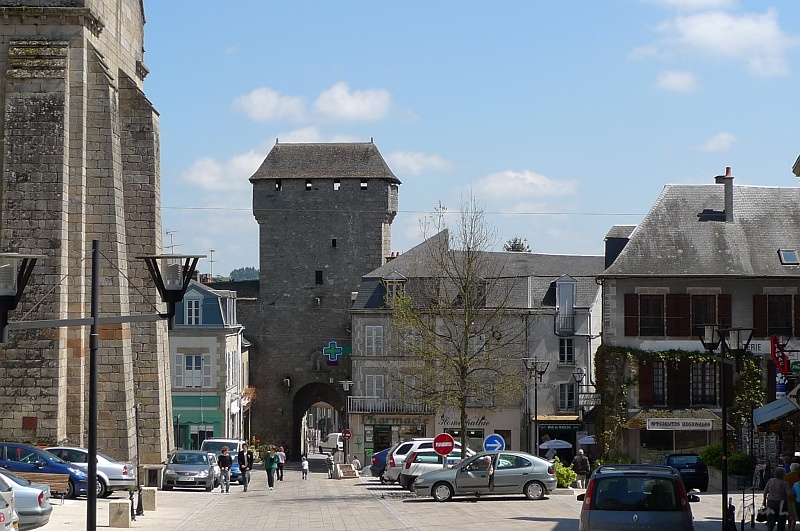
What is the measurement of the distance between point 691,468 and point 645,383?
25.9 feet

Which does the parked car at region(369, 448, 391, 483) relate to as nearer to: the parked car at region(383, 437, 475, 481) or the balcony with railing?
the parked car at region(383, 437, 475, 481)

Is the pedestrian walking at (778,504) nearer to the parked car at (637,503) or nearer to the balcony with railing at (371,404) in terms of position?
the parked car at (637,503)

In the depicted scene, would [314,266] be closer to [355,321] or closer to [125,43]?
[355,321]

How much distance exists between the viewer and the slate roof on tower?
210 feet

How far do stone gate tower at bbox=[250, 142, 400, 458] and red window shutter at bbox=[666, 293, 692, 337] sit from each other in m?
25.9

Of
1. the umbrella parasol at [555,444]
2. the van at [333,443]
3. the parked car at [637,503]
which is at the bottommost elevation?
the van at [333,443]

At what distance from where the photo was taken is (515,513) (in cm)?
2309

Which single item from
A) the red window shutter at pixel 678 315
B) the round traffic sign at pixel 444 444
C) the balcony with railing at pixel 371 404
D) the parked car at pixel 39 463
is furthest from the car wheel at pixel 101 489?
the balcony with railing at pixel 371 404

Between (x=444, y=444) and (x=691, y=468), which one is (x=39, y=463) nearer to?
(x=444, y=444)

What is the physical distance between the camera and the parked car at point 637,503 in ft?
47.5

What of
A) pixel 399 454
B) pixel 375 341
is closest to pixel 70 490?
pixel 399 454

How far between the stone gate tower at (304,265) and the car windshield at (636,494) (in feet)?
160

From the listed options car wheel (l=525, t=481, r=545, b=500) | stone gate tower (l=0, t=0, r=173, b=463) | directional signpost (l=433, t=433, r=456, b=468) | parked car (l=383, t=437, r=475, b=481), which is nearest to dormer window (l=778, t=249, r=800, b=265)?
parked car (l=383, t=437, r=475, b=481)

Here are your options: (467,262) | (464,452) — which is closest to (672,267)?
(467,262)
